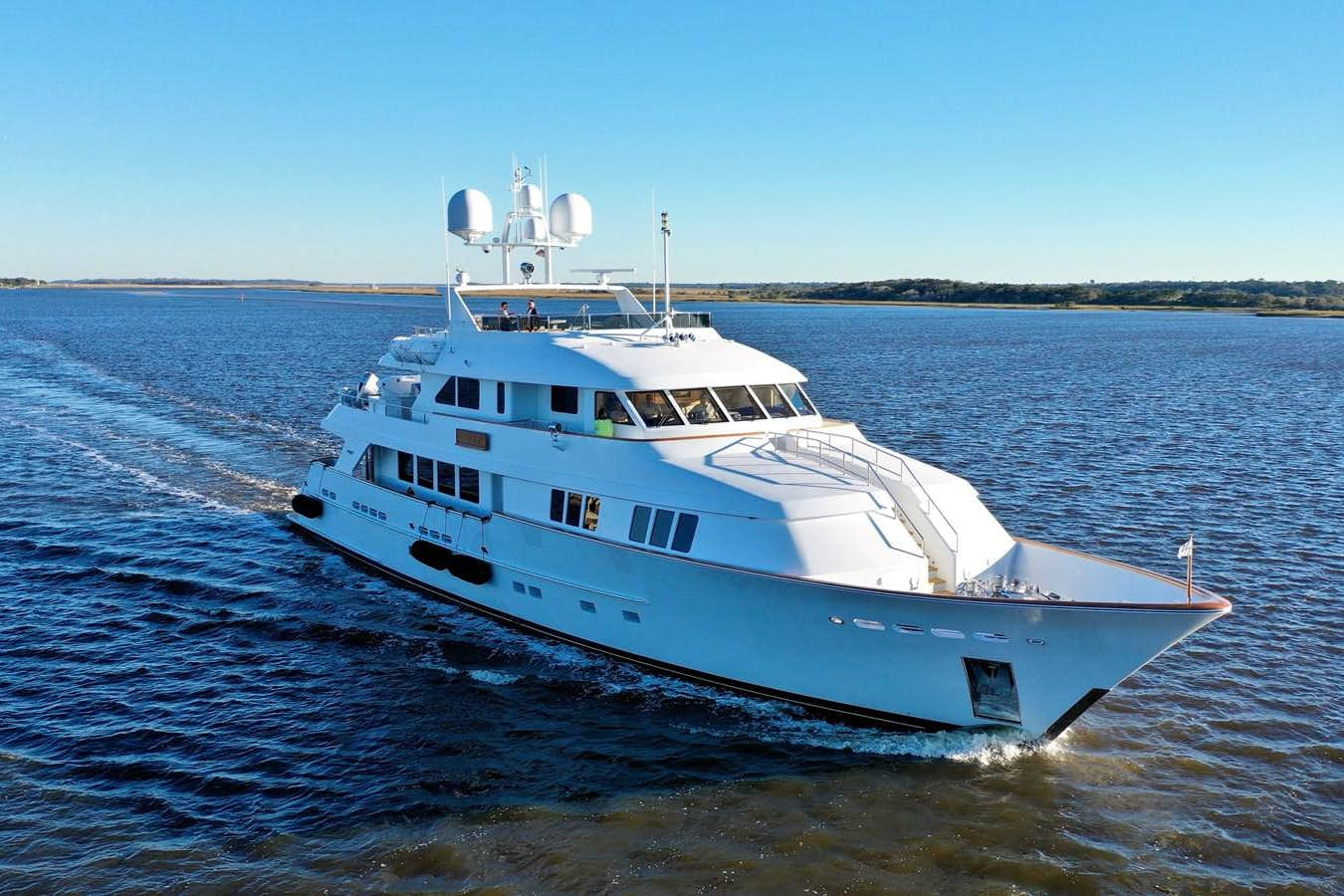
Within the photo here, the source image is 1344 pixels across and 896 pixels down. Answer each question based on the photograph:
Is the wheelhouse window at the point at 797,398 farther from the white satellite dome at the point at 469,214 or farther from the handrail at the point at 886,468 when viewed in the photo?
the white satellite dome at the point at 469,214

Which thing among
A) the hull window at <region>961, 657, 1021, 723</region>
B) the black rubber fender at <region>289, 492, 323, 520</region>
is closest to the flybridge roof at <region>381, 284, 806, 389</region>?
the black rubber fender at <region>289, 492, 323, 520</region>

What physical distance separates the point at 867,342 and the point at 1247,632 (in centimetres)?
7407

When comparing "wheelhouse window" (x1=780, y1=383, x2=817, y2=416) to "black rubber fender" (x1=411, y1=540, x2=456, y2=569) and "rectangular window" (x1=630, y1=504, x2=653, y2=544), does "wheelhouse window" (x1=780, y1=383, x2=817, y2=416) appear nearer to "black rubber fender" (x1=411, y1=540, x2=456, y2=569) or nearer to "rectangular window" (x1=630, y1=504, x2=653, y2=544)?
"rectangular window" (x1=630, y1=504, x2=653, y2=544)

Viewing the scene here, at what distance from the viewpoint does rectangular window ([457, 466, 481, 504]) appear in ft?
61.9

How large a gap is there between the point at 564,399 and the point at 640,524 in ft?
11.0

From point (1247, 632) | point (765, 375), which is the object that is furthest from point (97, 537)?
point (1247, 632)

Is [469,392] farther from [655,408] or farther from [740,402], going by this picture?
[740,402]

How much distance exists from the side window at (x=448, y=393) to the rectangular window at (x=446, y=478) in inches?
51.7

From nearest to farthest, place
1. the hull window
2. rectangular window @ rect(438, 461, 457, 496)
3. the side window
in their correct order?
the hull window → rectangular window @ rect(438, 461, 457, 496) → the side window

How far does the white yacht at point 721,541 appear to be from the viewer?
12961mm

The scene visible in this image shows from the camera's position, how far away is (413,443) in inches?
806

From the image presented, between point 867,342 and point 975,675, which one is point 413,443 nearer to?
point 975,675

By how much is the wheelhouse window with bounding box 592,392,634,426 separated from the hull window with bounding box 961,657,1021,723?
712cm

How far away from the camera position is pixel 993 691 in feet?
43.9
